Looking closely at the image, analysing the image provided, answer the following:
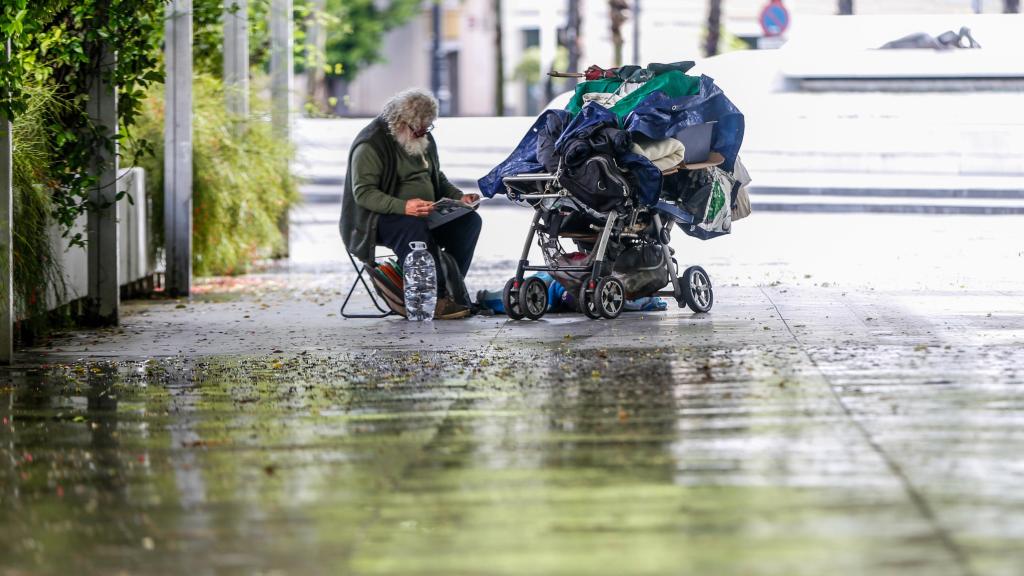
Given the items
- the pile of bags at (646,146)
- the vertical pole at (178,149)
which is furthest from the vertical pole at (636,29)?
the pile of bags at (646,146)

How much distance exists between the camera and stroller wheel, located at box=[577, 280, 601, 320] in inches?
420

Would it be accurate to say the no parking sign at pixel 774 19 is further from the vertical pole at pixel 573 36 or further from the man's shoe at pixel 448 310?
the man's shoe at pixel 448 310

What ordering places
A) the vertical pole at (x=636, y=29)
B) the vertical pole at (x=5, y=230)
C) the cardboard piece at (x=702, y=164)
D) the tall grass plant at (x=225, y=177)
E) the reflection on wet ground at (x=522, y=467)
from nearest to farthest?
the reflection on wet ground at (x=522, y=467)
the vertical pole at (x=5, y=230)
the cardboard piece at (x=702, y=164)
the tall grass plant at (x=225, y=177)
the vertical pole at (x=636, y=29)

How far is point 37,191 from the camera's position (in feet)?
32.0

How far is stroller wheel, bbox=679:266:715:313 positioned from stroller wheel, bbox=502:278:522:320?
1027mm

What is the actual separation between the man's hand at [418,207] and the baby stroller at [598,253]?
19.7 inches

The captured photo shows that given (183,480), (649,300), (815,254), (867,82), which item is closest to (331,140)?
(867,82)

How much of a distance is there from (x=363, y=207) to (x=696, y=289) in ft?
7.11

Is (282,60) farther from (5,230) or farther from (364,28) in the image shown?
(364,28)

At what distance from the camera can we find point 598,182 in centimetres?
1036

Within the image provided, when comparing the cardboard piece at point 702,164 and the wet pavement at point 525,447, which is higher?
the cardboard piece at point 702,164

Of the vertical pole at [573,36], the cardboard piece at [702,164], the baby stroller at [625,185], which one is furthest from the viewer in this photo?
the vertical pole at [573,36]

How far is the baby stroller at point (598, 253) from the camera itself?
10.6m

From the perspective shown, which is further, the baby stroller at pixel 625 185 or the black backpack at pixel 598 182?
the baby stroller at pixel 625 185
